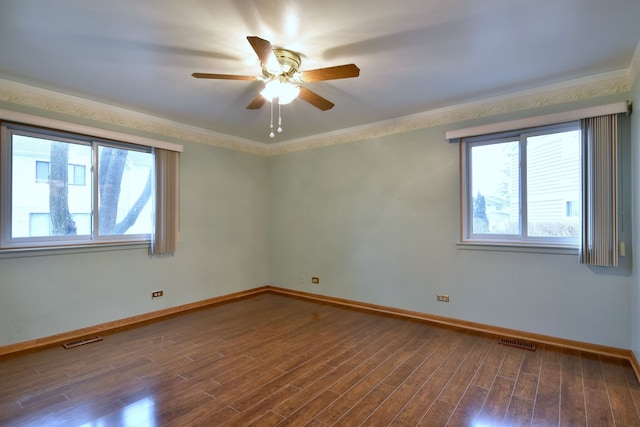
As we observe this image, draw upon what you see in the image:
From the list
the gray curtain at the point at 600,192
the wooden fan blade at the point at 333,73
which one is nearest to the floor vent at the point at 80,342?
the wooden fan blade at the point at 333,73

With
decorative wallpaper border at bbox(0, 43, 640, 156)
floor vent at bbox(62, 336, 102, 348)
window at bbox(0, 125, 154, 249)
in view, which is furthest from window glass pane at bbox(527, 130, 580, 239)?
floor vent at bbox(62, 336, 102, 348)

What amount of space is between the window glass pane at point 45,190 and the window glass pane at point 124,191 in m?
0.16

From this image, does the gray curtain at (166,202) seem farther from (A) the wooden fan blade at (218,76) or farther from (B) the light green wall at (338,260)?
(A) the wooden fan blade at (218,76)

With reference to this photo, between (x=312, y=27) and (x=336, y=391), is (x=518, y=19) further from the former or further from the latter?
(x=336, y=391)

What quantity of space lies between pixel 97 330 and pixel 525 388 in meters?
4.22

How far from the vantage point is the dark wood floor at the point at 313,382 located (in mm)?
2029

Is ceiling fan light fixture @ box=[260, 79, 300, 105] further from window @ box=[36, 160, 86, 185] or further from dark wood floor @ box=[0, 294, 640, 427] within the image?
window @ box=[36, 160, 86, 185]

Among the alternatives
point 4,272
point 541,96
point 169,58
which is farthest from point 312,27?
point 4,272

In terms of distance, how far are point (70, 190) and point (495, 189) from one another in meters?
4.70

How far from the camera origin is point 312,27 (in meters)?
2.17

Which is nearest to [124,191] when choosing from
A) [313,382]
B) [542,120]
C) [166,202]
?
[166,202]

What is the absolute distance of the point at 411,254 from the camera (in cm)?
400

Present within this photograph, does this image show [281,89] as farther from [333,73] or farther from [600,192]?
[600,192]

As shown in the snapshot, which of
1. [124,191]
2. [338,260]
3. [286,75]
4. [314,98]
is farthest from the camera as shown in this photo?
[338,260]
